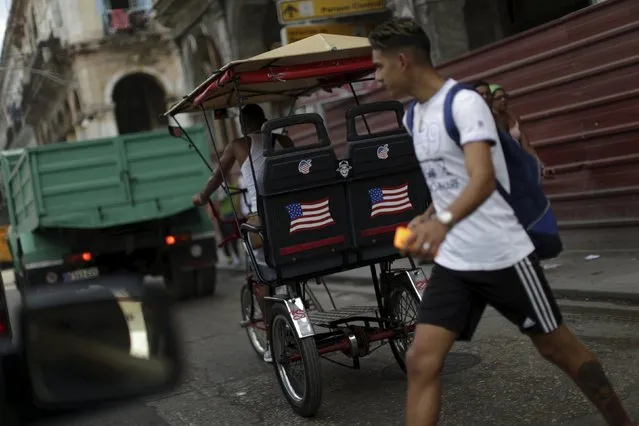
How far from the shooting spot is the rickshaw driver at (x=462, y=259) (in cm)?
303

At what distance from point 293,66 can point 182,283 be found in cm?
635

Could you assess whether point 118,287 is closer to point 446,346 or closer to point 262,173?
point 446,346

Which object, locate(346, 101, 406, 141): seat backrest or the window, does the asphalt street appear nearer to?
locate(346, 101, 406, 141): seat backrest

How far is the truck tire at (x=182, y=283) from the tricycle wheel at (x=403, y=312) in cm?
615

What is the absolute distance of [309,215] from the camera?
4.88m

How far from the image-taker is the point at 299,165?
4785mm

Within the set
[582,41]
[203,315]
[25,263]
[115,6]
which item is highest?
[115,6]

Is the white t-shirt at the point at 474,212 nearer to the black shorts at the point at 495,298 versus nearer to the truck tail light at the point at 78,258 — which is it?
the black shorts at the point at 495,298

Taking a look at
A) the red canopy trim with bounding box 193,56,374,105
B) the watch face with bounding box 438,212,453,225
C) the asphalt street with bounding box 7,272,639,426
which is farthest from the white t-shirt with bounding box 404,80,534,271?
the red canopy trim with bounding box 193,56,374,105

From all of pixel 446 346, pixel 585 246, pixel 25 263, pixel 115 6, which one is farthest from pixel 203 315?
pixel 115 6

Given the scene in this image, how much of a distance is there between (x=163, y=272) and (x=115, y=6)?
844 inches

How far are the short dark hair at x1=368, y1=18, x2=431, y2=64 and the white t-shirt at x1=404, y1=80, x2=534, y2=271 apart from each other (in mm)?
184

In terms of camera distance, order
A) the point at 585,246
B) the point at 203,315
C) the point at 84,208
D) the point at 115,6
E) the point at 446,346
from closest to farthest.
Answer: the point at 446,346 → the point at 585,246 → the point at 203,315 → the point at 84,208 → the point at 115,6

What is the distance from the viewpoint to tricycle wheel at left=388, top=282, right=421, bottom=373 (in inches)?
201
